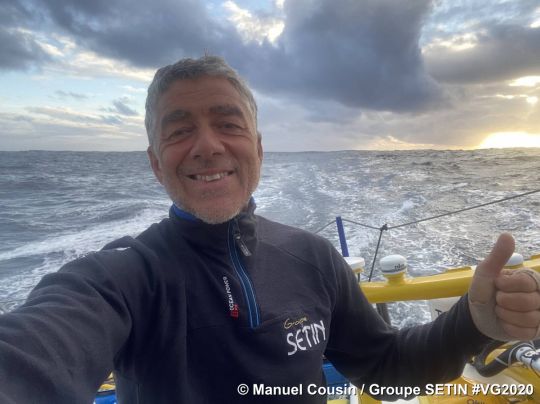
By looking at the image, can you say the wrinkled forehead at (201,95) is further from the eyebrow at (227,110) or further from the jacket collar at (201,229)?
the jacket collar at (201,229)

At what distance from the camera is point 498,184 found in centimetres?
1013

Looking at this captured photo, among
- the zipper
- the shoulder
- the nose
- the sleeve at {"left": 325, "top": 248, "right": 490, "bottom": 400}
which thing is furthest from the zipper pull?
the sleeve at {"left": 325, "top": 248, "right": 490, "bottom": 400}

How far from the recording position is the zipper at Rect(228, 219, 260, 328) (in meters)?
0.98

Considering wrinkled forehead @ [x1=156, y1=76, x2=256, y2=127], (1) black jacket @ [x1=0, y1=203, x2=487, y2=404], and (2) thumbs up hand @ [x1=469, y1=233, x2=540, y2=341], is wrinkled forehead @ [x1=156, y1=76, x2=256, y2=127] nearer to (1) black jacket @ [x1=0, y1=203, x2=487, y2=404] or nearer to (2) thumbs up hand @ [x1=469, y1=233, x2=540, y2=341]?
(1) black jacket @ [x1=0, y1=203, x2=487, y2=404]

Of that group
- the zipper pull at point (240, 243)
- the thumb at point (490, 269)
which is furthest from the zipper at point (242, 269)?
the thumb at point (490, 269)

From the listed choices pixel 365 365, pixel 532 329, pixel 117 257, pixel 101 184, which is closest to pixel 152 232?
pixel 117 257

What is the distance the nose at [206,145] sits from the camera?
1.10 metres

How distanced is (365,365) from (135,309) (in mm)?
864

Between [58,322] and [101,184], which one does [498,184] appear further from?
[101,184]

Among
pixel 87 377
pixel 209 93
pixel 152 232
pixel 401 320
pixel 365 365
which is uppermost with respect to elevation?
pixel 209 93

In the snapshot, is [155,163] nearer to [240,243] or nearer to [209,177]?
[209,177]

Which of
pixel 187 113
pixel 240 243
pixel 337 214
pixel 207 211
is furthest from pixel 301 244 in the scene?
pixel 337 214

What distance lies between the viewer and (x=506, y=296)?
35.9 inches

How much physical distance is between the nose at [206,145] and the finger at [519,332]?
95cm
